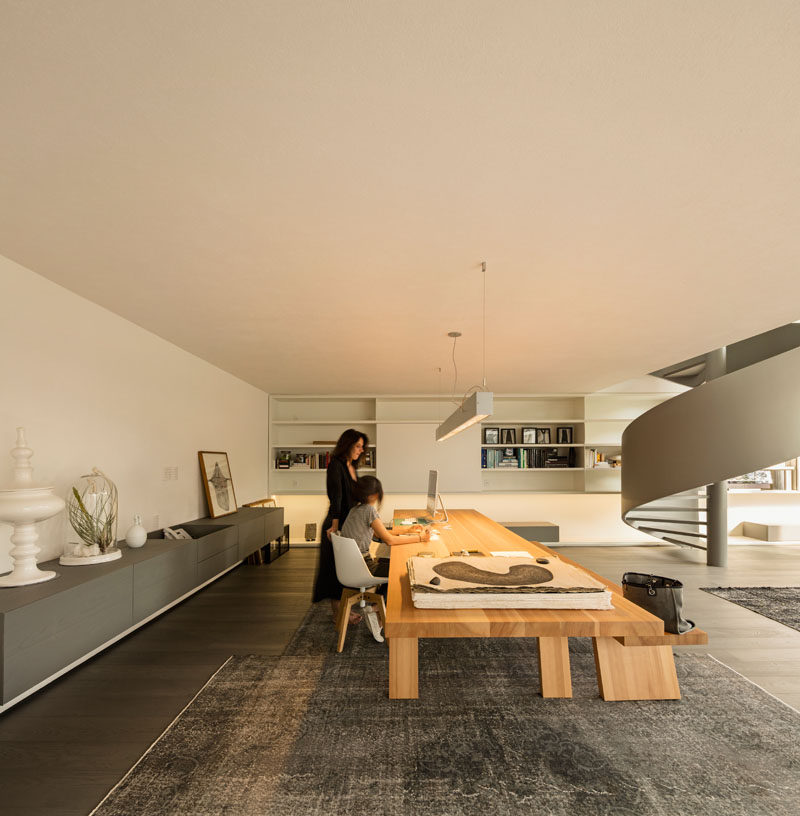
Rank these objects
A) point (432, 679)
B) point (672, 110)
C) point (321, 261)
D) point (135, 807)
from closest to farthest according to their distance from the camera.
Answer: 1. point (672, 110)
2. point (135, 807)
3. point (321, 261)
4. point (432, 679)

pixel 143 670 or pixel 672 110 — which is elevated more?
pixel 672 110

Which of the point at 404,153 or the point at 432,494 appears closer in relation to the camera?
the point at 404,153

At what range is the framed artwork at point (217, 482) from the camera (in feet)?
18.2

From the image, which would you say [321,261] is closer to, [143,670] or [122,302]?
[122,302]

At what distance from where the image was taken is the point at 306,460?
8.31m

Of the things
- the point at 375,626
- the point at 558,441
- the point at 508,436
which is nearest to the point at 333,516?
the point at 375,626

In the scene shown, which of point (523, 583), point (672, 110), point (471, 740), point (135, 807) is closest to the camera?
point (672, 110)

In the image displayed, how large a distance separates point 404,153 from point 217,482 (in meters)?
4.84

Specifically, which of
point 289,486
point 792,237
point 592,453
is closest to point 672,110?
point 792,237

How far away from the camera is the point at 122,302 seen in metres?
3.54

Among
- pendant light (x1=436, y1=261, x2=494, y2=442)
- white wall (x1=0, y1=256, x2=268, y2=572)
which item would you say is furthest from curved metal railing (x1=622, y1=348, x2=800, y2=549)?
white wall (x1=0, y1=256, x2=268, y2=572)

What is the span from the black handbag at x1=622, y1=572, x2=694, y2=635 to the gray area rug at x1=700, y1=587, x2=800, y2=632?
2733mm

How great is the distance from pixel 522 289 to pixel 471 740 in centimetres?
241

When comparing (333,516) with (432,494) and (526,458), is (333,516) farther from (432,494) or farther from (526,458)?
(526,458)
